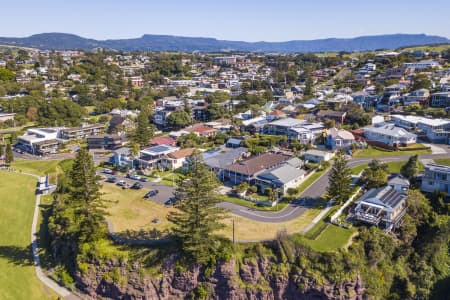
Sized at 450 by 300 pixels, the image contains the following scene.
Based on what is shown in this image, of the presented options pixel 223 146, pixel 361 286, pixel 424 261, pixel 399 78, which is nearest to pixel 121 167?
pixel 223 146

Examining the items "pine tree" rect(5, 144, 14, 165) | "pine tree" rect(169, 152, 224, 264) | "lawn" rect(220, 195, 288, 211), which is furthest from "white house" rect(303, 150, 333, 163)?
"pine tree" rect(5, 144, 14, 165)

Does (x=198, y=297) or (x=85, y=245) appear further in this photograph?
(x=85, y=245)

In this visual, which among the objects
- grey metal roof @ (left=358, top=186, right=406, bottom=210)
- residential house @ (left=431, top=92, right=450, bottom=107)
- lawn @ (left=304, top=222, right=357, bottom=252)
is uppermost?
residential house @ (left=431, top=92, right=450, bottom=107)

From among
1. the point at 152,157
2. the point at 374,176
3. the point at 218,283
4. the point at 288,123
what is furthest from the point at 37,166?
the point at 374,176

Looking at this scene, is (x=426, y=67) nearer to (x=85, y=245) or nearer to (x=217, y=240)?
(x=217, y=240)

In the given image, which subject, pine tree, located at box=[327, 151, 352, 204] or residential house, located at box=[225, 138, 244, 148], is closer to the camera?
pine tree, located at box=[327, 151, 352, 204]

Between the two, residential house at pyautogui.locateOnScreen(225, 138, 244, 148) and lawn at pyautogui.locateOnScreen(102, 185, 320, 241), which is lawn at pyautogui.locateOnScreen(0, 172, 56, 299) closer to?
lawn at pyautogui.locateOnScreen(102, 185, 320, 241)

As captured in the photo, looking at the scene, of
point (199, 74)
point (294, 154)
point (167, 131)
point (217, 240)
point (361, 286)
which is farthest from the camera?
point (199, 74)

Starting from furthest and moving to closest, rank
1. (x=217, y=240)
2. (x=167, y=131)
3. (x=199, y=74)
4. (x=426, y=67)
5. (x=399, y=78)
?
(x=199, y=74), (x=426, y=67), (x=399, y=78), (x=167, y=131), (x=217, y=240)
